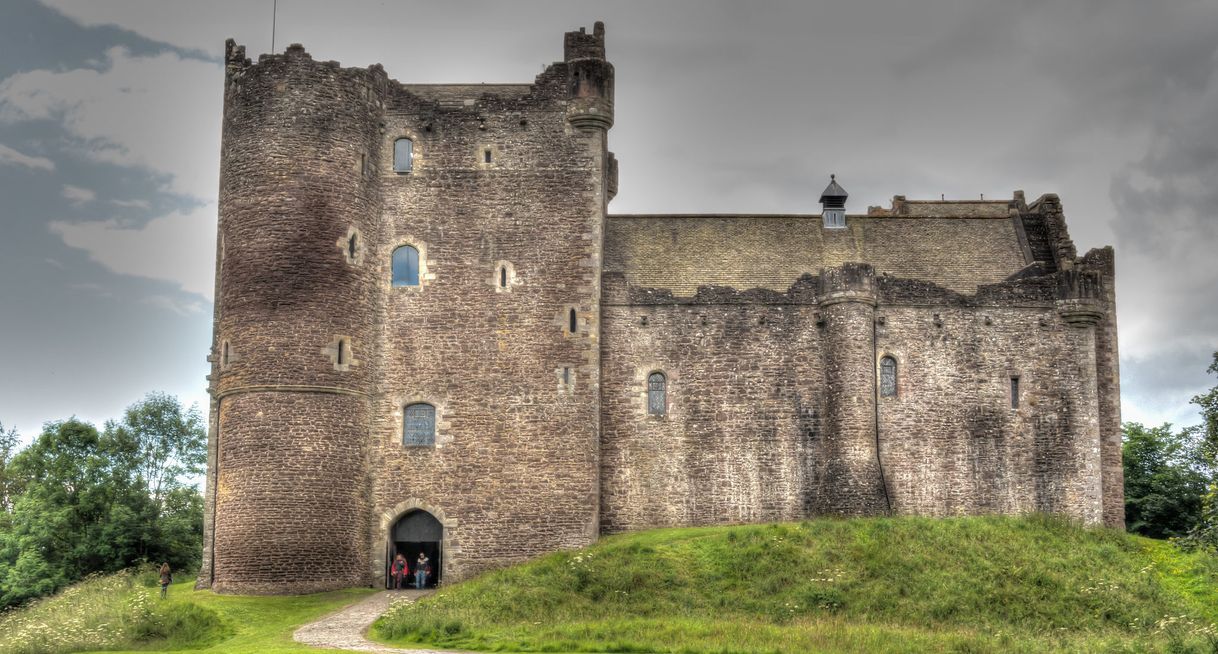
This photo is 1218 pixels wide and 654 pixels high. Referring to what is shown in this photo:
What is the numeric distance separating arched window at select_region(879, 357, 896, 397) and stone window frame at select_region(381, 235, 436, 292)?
14.0 m

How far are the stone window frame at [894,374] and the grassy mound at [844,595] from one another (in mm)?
4966

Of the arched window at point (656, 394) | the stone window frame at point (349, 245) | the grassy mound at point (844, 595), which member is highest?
the stone window frame at point (349, 245)

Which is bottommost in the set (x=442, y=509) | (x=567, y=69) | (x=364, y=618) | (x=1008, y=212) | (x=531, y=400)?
(x=364, y=618)

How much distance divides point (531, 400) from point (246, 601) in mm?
9905

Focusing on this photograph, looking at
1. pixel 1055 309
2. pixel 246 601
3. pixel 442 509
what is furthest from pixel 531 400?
pixel 1055 309

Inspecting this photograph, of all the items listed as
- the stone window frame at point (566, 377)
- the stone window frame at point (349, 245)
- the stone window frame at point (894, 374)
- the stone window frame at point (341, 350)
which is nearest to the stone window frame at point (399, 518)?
the stone window frame at point (341, 350)

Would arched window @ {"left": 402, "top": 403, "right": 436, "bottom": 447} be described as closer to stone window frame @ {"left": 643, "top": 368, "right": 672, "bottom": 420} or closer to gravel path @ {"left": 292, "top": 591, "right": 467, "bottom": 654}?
gravel path @ {"left": 292, "top": 591, "right": 467, "bottom": 654}

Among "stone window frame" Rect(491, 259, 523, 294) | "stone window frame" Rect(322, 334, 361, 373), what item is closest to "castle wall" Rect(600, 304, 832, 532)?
"stone window frame" Rect(491, 259, 523, 294)

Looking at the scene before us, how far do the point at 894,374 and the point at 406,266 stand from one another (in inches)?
604

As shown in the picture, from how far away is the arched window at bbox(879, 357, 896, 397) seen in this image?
40.4 m

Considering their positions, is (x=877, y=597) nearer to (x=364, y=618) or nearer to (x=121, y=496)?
(x=364, y=618)

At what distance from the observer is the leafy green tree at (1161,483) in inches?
1940

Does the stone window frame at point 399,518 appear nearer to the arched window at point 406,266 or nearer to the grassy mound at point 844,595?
the grassy mound at point 844,595

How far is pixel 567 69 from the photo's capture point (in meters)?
41.3
